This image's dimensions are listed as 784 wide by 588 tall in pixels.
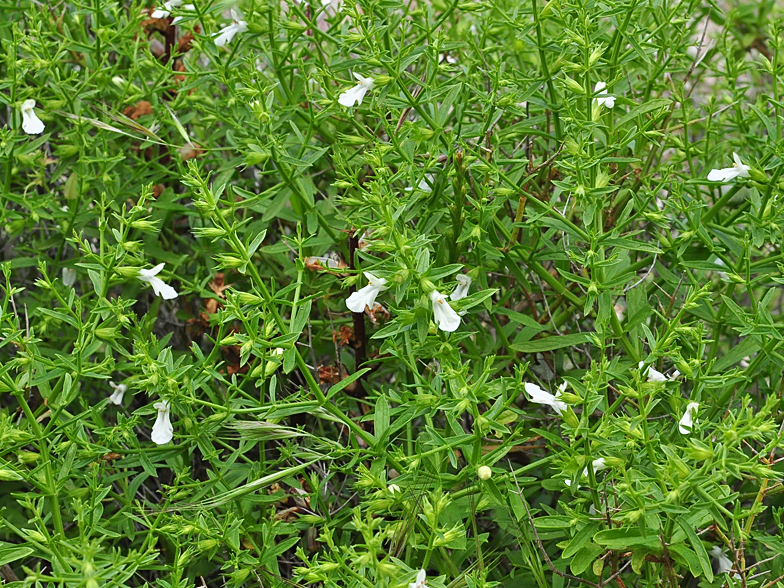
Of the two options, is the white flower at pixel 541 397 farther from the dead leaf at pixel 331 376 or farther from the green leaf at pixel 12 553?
the green leaf at pixel 12 553

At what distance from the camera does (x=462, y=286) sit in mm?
1684

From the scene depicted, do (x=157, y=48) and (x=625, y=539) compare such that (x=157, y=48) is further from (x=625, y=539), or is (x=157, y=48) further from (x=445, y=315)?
(x=625, y=539)

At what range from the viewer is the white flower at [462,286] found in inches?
64.8

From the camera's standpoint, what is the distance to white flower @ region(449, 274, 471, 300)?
165 centimetres

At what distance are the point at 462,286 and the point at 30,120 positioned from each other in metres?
1.03

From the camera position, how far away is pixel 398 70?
167 cm

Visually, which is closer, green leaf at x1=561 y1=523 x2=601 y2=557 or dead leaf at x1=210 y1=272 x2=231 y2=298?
green leaf at x1=561 y1=523 x2=601 y2=557

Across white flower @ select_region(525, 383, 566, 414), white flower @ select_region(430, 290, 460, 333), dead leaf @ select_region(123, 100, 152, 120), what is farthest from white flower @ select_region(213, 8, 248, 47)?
white flower @ select_region(525, 383, 566, 414)

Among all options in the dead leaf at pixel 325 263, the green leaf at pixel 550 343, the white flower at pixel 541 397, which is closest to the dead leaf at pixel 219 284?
the dead leaf at pixel 325 263

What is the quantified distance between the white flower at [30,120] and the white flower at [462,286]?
99 centimetres

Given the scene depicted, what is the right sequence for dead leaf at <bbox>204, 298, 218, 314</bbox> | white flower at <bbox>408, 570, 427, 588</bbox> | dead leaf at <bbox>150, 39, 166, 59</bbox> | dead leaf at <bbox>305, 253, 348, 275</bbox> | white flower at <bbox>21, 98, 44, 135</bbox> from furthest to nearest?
1. dead leaf at <bbox>150, 39, 166, 59</bbox>
2. dead leaf at <bbox>204, 298, 218, 314</bbox>
3. white flower at <bbox>21, 98, 44, 135</bbox>
4. dead leaf at <bbox>305, 253, 348, 275</bbox>
5. white flower at <bbox>408, 570, 427, 588</bbox>

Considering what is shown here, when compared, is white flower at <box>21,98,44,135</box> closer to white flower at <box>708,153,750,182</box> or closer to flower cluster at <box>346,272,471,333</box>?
flower cluster at <box>346,272,471,333</box>

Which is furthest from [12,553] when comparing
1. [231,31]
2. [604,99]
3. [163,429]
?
[604,99]

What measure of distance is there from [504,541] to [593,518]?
422 millimetres
